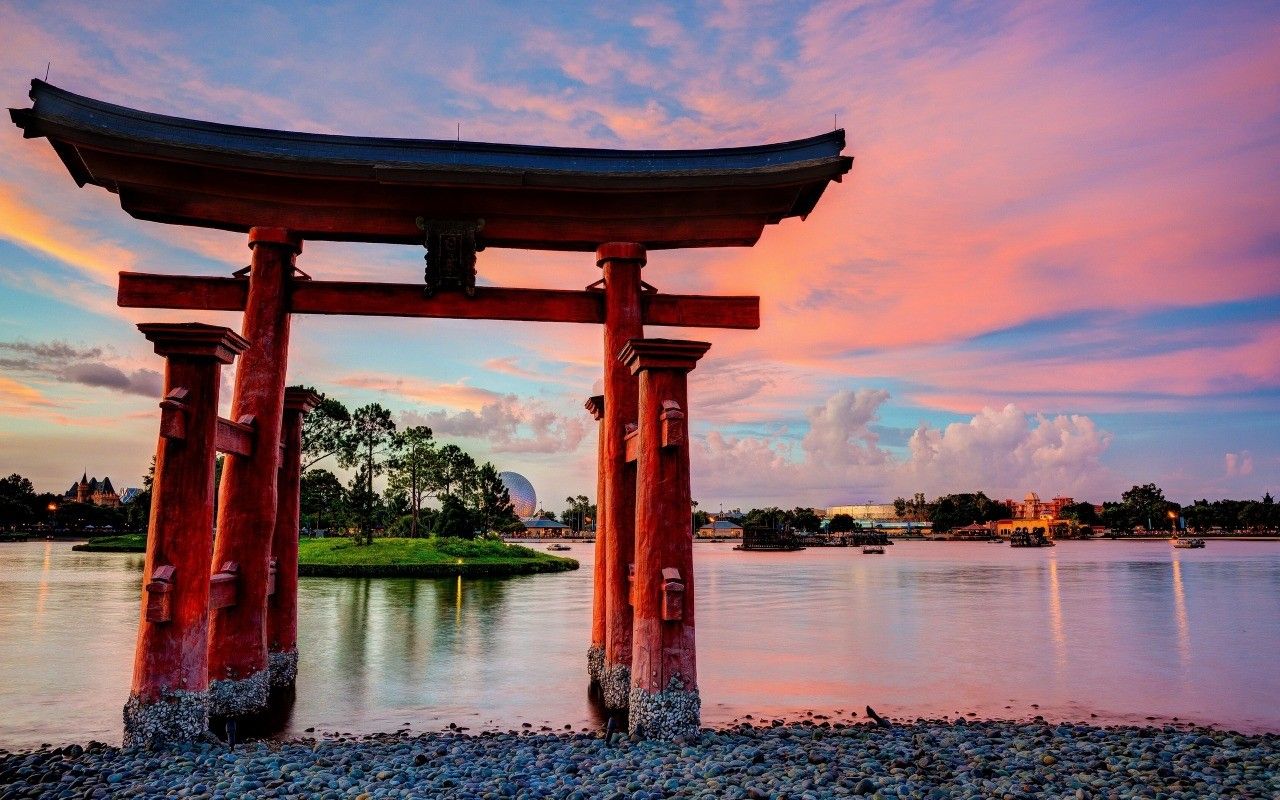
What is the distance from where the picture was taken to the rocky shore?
645 centimetres

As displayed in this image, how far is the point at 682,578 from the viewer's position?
8.04 metres

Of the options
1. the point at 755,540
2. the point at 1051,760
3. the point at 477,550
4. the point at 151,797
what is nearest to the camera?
the point at 151,797

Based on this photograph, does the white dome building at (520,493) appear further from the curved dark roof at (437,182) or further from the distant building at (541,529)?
the curved dark roof at (437,182)

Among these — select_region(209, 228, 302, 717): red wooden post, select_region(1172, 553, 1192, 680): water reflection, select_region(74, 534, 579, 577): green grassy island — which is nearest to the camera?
select_region(209, 228, 302, 717): red wooden post

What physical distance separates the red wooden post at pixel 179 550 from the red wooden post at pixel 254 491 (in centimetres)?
133

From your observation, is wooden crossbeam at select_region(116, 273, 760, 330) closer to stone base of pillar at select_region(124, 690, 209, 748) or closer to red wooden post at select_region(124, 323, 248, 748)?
red wooden post at select_region(124, 323, 248, 748)

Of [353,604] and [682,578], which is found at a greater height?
[682,578]

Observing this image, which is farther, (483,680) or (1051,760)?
(483,680)

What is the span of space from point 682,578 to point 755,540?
9393 cm

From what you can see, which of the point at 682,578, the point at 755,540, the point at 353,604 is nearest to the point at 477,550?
the point at 353,604

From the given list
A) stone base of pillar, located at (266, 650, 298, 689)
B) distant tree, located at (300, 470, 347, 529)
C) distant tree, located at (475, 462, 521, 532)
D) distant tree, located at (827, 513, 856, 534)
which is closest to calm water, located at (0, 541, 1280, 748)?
stone base of pillar, located at (266, 650, 298, 689)

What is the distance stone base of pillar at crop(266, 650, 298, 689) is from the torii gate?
71cm

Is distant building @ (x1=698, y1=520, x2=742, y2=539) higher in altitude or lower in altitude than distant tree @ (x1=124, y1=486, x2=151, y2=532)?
lower

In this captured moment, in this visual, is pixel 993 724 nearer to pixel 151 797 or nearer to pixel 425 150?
pixel 151 797
